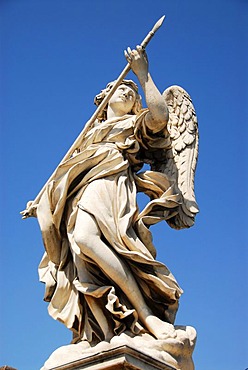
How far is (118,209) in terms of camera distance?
7082 mm

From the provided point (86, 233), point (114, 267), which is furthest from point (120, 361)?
point (86, 233)

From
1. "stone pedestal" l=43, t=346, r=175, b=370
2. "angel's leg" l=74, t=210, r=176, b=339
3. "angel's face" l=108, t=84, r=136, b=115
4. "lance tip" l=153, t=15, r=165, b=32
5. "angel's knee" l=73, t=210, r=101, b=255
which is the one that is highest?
"lance tip" l=153, t=15, r=165, b=32

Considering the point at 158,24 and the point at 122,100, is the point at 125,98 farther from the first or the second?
the point at 158,24

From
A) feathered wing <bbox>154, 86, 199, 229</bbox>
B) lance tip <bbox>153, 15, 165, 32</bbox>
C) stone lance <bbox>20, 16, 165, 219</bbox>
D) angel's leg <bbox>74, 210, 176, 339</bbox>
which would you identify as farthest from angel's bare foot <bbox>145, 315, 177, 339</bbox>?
lance tip <bbox>153, 15, 165, 32</bbox>

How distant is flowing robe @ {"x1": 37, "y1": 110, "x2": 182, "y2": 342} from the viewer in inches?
268

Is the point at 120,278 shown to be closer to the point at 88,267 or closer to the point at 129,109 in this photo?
the point at 88,267

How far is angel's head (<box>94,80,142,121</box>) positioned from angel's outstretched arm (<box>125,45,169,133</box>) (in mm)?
572

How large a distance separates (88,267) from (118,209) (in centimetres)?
64

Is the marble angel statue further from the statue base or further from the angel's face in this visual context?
the statue base

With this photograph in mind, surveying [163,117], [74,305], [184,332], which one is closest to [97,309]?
[74,305]

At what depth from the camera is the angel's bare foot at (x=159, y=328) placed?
657 centimetres

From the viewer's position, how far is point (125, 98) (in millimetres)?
7883

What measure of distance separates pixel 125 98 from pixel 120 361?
9.94 ft

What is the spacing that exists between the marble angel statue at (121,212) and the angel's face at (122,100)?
11 mm
